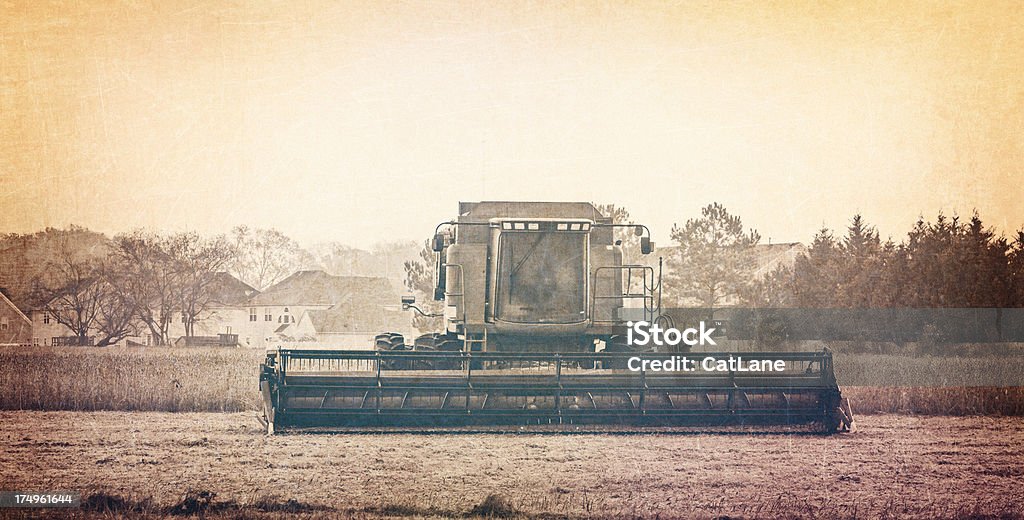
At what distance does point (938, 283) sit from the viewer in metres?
12.8

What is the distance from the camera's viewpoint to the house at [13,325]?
32.1 ft

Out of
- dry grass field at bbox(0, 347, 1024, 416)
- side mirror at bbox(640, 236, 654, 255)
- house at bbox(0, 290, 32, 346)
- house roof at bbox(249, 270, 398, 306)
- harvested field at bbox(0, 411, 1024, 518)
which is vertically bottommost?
harvested field at bbox(0, 411, 1024, 518)

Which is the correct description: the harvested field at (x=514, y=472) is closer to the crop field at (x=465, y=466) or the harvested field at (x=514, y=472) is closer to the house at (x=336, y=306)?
the crop field at (x=465, y=466)

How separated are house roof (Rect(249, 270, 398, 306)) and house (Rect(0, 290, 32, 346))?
2.75m

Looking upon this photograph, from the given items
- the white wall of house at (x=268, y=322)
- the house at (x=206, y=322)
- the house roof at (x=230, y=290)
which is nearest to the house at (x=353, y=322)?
the white wall of house at (x=268, y=322)

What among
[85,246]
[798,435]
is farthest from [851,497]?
[85,246]

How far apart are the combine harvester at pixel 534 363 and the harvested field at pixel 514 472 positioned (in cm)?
28

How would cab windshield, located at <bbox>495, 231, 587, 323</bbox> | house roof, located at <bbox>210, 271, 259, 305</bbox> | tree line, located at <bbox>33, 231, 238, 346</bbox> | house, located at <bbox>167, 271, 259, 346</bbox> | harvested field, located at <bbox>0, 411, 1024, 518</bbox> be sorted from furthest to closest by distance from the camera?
1. house, located at <bbox>167, 271, 259, 346</bbox>
2. house roof, located at <bbox>210, 271, 259, 305</bbox>
3. tree line, located at <bbox>33, 231, 238, 346</bbox>
4. cab windshield, located at <bbox>495, 231, 587, 323</bbox>
5. harvested field, located at <bbox>0, 411, 1024, 518</bbox>

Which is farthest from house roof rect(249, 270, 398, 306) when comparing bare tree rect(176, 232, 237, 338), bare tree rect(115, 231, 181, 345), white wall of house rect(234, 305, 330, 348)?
bare tree rect(115, 231, 181, 345)

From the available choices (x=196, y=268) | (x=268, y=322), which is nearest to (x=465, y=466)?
(x=196, y=268)

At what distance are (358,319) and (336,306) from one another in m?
0.37

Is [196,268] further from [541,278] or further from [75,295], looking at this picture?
[541,278]

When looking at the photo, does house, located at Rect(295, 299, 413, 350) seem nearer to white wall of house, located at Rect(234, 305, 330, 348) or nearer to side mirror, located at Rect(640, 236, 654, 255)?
white wall of house, located at Rect(234, 305, 330, 348)

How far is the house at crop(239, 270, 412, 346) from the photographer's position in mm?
9289
